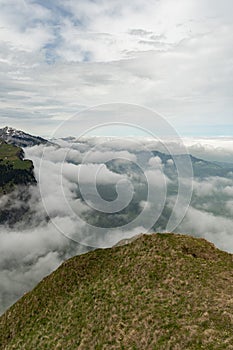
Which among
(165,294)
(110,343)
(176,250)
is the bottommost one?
(110,343)

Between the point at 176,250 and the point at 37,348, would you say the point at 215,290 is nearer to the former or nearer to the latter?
the point at 176,250

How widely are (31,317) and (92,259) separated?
16456 millimetres

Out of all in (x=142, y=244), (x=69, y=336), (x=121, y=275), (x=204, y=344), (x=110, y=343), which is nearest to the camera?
(x=204, y=344)

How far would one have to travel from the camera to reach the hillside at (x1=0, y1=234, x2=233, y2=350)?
39.7 metres

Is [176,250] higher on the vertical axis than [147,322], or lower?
higher

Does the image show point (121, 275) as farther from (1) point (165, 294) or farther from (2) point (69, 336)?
(2) point (69, 336)

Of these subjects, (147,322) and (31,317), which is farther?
(31,317)

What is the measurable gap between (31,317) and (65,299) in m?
7.25

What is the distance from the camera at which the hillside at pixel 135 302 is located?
1564 inches

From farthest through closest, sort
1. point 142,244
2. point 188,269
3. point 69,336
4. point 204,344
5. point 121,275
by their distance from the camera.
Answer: point 142,244, point 121,275, point 188,269, point 69,336, point 204,344

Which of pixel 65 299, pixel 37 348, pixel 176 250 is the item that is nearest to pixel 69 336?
pixel 37 348

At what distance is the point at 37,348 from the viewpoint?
47.1 m

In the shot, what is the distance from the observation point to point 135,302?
158 feet

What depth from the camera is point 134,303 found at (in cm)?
4803
